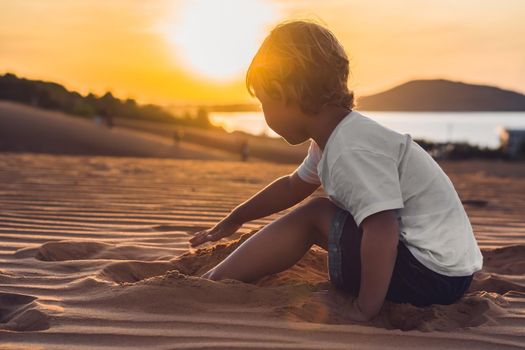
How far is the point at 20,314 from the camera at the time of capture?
219 centimetres

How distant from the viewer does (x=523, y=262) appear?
3291 millimetres

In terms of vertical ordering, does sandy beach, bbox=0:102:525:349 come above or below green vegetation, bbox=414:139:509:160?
above

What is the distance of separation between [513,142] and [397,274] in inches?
1019

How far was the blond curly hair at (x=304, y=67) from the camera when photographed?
223cm

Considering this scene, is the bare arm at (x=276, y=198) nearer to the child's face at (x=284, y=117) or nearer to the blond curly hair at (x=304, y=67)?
the child's face at (x=284, y=117)

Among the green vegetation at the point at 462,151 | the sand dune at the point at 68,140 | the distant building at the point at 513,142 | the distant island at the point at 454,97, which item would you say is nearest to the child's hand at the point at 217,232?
the sand dune at the point at 68,140

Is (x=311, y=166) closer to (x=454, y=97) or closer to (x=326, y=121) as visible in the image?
(x=326, y=121)

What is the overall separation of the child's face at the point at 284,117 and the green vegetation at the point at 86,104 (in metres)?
21.5

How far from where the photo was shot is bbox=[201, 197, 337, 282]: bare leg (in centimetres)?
246

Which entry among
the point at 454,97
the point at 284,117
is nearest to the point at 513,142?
the point at 284,117

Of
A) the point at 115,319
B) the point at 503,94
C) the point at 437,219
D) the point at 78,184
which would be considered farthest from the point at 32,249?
the point at 503,94

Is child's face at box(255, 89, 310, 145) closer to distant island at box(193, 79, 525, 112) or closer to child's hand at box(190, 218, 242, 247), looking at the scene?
child's hand at box(190, 218, 242, 247)

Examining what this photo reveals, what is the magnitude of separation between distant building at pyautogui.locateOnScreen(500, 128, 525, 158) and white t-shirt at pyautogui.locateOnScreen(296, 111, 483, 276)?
2127 cm

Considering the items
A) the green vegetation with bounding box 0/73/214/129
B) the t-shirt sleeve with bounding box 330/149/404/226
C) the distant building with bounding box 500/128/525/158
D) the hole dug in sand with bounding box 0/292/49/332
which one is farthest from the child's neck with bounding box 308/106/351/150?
the green vegetation with bounding box 0/73/214/129
